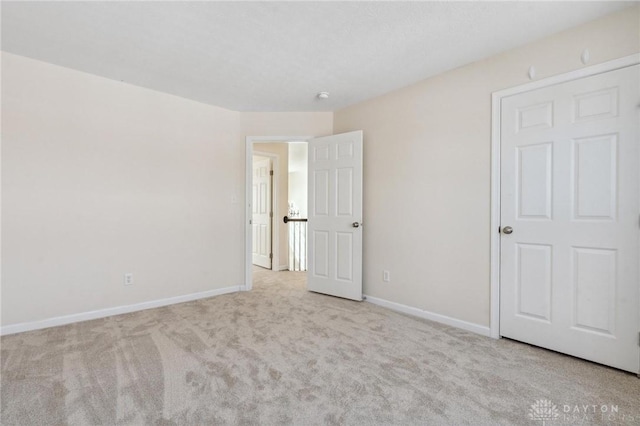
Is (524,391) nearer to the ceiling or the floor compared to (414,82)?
nearer to the floor

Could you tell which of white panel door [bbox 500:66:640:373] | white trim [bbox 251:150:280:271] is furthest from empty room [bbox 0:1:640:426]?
white trim [bbox 251:150:280:271]

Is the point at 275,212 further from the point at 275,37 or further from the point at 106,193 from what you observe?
the point at 275,37

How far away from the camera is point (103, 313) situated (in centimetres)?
313

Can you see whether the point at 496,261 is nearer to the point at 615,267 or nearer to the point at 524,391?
the point at 615,267

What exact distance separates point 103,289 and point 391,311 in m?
2.96

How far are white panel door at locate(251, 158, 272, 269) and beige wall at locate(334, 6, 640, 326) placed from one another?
246 cm

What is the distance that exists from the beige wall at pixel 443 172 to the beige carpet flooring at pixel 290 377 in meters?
0.53

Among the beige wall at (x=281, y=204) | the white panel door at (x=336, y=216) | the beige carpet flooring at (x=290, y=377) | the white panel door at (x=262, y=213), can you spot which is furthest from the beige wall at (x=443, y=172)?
the white panel door at (x=262, y=213)

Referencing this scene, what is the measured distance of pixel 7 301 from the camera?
266cm

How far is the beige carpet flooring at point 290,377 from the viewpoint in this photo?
1.65 meters

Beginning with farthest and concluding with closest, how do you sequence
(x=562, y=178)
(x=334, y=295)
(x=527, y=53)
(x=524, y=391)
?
(x=334, y=295)
(x=527, y=53)
(x=562, y=178)
(x=524, y=391)

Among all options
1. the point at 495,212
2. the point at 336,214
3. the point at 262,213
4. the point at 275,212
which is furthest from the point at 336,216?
the point at 262,213

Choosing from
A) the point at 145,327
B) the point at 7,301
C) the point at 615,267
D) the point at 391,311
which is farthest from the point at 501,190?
the point at 7,301

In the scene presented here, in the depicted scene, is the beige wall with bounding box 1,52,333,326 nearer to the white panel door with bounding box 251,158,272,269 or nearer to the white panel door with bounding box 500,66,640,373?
the white panel door with bounding box 251,158,272,269
